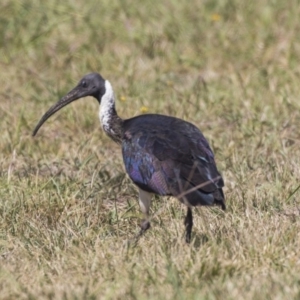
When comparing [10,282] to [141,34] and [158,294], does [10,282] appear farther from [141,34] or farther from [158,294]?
[141,34]

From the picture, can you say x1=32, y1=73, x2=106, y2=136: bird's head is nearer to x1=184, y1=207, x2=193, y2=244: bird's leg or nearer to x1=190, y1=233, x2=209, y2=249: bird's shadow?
x1=184, y1=207, x2=193, y2=244: bird's leg

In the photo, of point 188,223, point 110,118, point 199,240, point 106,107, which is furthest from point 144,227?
point 106,107

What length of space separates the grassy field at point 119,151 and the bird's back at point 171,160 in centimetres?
31

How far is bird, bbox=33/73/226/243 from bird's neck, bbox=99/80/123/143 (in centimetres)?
8

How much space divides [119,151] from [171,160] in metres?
2.52

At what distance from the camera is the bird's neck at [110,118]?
290 inches

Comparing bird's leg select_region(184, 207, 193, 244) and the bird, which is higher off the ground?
the bird

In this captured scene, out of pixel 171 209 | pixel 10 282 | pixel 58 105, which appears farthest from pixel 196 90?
pixel 10 282

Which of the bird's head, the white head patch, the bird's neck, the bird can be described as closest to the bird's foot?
the bird

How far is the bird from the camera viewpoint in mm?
6078

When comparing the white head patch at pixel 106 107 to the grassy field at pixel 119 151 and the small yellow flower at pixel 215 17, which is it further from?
the small yellow flower at pixel 215 17

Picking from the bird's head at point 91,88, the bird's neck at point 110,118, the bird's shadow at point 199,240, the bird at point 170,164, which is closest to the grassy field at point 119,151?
the bird's shadow at point 199,240

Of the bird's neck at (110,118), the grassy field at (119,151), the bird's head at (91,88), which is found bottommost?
the grassy field at (119,151)

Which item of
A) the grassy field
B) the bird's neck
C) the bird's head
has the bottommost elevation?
the grassy field
